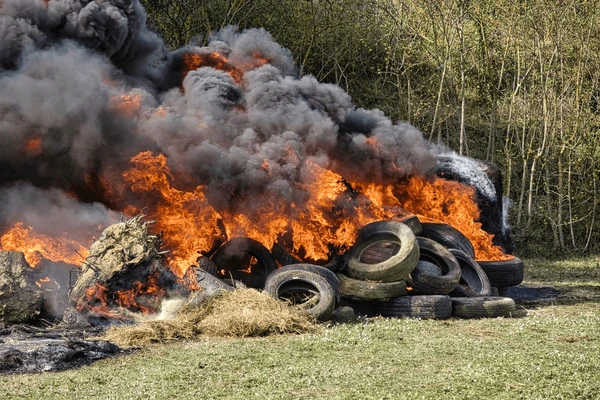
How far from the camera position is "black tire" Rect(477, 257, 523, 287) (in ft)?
58.6

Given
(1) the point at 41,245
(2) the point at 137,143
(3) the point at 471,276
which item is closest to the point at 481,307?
(3) the point at 471,276

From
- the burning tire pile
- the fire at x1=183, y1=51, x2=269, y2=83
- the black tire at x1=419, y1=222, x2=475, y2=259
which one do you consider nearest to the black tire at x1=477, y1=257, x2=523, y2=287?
the black tire at x1=419, y1=222, x2=475, y2=259

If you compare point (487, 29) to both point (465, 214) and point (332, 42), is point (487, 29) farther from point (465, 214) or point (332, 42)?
point (465, 214)

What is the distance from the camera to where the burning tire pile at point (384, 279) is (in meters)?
14.4

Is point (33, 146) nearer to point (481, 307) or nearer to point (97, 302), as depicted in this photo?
point (97, 302)

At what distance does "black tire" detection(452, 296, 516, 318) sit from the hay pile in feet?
10.4

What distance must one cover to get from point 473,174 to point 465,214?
132 centimetres

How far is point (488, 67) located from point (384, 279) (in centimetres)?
1740

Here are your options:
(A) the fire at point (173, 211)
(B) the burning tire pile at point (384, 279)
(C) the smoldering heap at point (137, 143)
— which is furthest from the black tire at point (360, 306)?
(A) the fire at point (173, 211)

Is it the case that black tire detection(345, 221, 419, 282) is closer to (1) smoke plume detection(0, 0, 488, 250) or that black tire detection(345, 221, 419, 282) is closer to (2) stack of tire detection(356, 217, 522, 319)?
(2) stack of tire detection(356, 217, 522, 319)

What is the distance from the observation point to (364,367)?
10602 millimetres

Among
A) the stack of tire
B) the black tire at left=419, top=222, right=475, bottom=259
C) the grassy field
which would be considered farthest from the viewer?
the black tire at left=419, top=222, right=475, bottom=259

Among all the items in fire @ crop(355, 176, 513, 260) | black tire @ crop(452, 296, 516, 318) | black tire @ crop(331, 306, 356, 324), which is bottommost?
black tire @ crop(331, 306, 356, 324)

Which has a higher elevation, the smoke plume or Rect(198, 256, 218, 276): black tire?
the smoke plume
